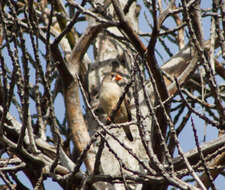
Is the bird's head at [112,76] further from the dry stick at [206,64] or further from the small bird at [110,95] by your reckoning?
the dry stick at [206,64]

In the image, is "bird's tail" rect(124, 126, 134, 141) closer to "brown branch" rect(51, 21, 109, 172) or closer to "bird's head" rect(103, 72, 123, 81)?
"brown branch" rect(51, 21, 109, 172)

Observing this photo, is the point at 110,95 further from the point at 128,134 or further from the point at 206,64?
the point at 206,64

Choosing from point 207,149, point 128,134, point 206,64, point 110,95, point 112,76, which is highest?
point 206,64

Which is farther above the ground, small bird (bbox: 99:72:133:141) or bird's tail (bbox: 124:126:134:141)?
small bird (bbox: 99:72:133:141)

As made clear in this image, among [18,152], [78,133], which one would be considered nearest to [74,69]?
Answer: [78,133]

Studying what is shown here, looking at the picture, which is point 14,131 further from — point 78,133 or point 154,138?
point 154,138

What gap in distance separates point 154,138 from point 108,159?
130 centimetres

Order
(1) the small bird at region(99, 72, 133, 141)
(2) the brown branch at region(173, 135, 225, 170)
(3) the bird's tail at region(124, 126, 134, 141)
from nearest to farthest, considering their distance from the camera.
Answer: (2) the brown branch at region(173, 135, 225, 170), (3) the bird's tail at region(124, 126, 134, 141), (1) the small bird at region(99, 72, 133, 141)

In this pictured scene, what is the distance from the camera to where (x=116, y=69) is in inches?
210

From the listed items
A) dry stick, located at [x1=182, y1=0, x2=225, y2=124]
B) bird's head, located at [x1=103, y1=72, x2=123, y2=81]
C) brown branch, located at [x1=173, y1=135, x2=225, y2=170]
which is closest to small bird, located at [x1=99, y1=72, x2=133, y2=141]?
bird's head, located at [x1=103, y1=72, x2=123, y2=81]

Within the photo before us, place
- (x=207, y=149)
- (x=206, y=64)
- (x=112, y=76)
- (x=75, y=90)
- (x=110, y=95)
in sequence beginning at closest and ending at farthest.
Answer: (x=206, y=64)
(x=207, y=149)
(x=75, y=90)
(x=112, y=76)
(x=110, y=95)

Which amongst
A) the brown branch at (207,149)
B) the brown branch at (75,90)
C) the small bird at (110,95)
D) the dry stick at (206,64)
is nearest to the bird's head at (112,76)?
the small bird at (110,95)

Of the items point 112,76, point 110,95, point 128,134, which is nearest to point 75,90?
point 128,134

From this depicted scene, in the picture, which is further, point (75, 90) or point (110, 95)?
point (110, 95)
